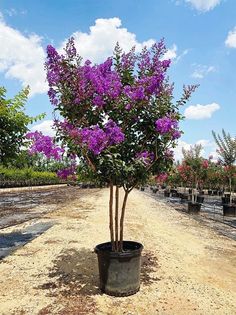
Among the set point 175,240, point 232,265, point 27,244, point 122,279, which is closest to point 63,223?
point 27,244

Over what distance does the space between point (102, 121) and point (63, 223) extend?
26.1 ft

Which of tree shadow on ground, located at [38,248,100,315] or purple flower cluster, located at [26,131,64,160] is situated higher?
purple flower cluster, located at [26,131,64,160]

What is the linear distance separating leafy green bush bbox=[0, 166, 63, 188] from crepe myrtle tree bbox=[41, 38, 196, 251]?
122 feet

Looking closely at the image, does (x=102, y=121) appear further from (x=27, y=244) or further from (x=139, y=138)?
(x=27, y=244)

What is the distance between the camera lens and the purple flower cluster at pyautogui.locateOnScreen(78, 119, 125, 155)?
18.5ft

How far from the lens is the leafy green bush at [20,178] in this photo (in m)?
52.1

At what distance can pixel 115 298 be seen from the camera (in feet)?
19.2

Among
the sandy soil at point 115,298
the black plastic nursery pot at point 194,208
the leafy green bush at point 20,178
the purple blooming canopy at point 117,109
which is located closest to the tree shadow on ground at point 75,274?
the sandy soil at point 115,298

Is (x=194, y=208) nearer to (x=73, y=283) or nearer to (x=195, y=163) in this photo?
(x=195, y=163)

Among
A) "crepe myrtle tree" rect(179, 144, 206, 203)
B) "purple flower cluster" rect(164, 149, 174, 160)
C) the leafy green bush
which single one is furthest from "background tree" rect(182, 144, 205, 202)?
the leafy green bush

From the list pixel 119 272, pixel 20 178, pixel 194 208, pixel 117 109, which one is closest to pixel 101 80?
pixel 117 109

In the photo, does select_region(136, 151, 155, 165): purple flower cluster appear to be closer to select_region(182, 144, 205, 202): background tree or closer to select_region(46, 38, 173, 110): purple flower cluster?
select_region(46, 38, 173, 110): purple flower cluster

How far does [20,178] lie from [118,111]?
54.8 metres

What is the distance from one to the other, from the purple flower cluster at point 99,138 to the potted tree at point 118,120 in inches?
0.6
